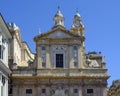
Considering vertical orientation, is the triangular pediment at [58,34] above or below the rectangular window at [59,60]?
above

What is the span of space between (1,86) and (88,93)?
14.3 meters

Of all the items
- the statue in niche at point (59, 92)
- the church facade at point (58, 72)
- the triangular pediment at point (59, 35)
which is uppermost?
the triangular pediment at point (59, 35)

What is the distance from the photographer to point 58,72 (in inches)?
2055

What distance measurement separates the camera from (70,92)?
51531 millimetres

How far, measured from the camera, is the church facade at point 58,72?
51.6 meters

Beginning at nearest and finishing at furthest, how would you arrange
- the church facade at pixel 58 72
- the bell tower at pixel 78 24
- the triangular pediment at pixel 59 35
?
the church facade at pixel 58 72 < the triangular pediment at pixel 59 35 < the bell tower at pixel 78 24

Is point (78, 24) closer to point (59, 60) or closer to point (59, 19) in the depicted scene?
point (59, 19)

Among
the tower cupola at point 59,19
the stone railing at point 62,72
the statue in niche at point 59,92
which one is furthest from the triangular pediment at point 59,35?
the statue in niche at point 59,92

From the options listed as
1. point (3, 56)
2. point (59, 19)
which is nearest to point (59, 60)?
point (59, 19)

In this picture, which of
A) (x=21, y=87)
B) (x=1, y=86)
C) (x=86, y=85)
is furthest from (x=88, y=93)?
(x=1, y=86)

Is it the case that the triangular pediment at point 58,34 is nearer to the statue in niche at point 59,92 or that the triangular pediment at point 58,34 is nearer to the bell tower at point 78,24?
the statue in niche at point 59,92

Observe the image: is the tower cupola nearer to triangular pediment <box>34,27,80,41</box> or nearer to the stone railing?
triangular pediment <box>34,27,80,41</box>

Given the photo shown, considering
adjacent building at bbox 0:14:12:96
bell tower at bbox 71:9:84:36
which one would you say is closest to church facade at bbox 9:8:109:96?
adjacent building at bbox 0:14:12:96

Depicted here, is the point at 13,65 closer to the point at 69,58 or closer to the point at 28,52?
the point at 69,58
